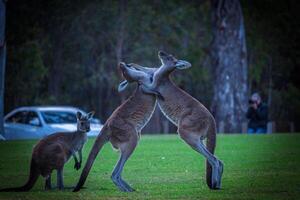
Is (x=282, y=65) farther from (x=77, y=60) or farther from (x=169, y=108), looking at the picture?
(x=169, y=108)

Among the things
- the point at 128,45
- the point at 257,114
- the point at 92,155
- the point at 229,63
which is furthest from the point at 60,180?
the point at 128,45

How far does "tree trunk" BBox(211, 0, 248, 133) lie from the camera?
106ft

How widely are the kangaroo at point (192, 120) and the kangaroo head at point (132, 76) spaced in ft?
0.41

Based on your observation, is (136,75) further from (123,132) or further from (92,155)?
(92,155)

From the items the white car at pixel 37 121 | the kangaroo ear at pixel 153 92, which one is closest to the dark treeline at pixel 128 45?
the white car at pixel 37 121

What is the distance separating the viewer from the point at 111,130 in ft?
38.8

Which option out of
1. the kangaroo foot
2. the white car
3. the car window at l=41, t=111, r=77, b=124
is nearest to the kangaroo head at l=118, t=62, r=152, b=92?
the kangaroo foot

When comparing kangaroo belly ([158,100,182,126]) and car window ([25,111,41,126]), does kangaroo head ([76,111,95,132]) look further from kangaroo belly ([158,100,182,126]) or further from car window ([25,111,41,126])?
car window ([25,111,41,126])

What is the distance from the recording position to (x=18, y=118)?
1156 inches

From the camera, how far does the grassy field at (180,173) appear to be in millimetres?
10922

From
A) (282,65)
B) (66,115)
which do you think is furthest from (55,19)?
(66,115)

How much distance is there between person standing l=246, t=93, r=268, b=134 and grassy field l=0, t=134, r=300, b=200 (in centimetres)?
457

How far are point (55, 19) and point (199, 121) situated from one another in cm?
3705

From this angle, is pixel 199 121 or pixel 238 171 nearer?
pixel 199 121
